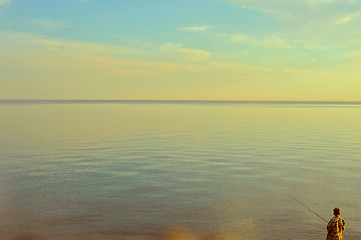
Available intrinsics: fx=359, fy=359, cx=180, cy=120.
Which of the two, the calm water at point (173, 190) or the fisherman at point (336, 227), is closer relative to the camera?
the fisherman at point (336, 227)

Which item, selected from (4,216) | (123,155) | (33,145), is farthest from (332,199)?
(33,145)

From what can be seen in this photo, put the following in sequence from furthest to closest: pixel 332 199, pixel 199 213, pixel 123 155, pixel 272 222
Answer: pixel 123 155
pixel 332 199
pixel 199 213
pixel 272 222

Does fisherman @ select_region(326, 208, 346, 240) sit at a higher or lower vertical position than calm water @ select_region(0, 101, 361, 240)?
higher

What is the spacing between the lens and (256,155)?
39.1m

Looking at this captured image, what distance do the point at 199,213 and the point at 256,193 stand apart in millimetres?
5541

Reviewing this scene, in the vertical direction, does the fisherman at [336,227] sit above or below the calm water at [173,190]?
above

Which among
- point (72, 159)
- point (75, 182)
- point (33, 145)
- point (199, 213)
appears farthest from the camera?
point (33, 145)

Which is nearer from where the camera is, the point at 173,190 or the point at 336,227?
the point at 336,227

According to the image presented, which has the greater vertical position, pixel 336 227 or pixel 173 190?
pixel 336 227

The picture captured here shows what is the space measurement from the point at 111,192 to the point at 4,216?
6616mm

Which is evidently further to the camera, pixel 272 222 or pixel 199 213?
pixel 199 213

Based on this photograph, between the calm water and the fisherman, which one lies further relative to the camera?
the calm water

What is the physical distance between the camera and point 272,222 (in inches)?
746

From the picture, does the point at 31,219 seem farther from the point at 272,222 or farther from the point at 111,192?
the point at 272,222
